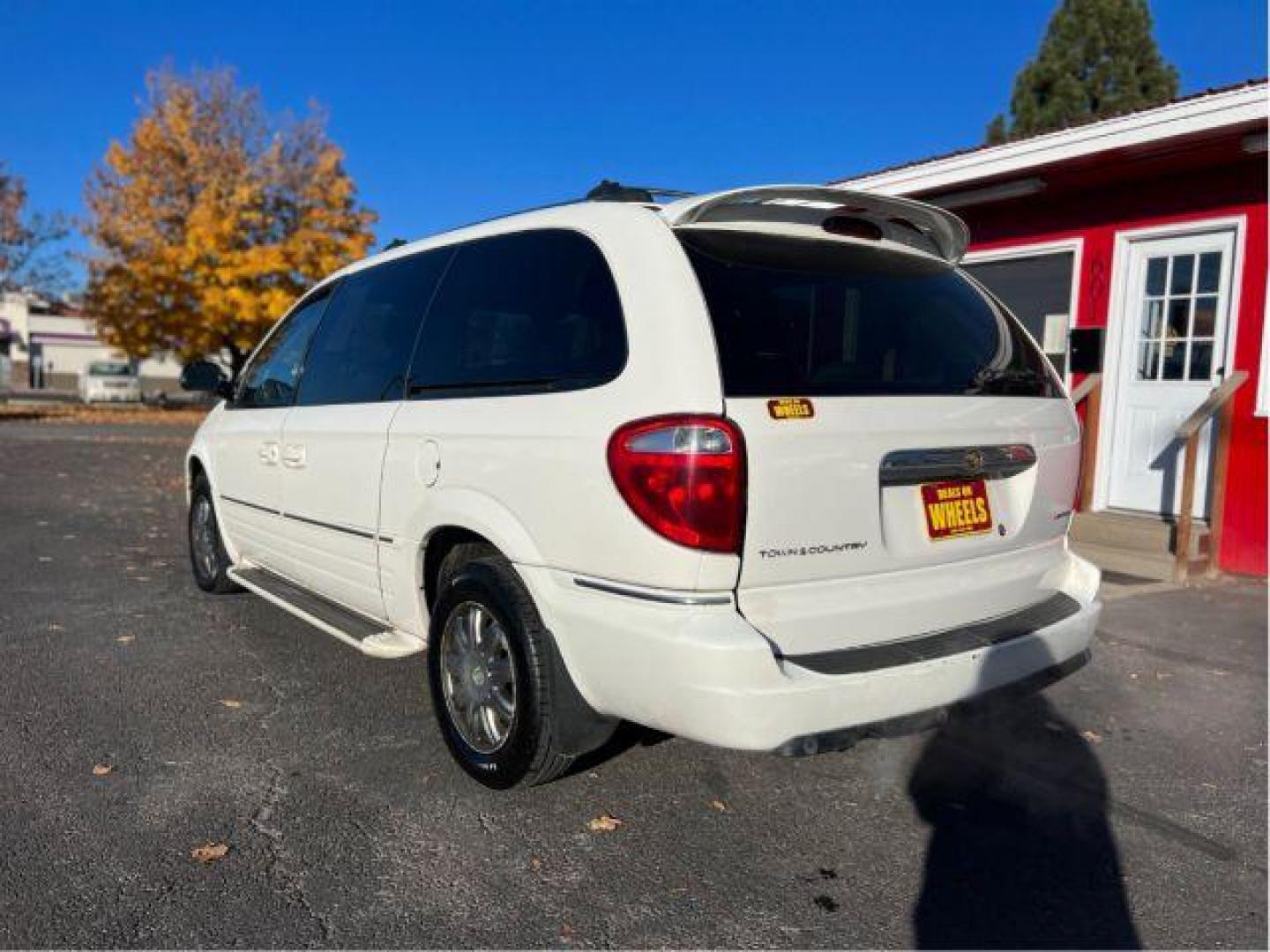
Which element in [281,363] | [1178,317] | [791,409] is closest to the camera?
[791,409]

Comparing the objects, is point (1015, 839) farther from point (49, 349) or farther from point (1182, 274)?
point (49, 349)

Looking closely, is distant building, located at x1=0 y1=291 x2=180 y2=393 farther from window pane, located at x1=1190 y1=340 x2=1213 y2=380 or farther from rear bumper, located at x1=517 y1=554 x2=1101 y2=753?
rear bumper, located at x1=517 y1=554 x2=1101 y2=753

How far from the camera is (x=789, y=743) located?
246 cm

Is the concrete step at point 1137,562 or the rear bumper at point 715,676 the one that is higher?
the rear bumper at point 715,676

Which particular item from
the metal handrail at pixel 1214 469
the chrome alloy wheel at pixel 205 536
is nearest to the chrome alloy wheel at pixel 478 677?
the chrome alloy wheel at pixel 205 536

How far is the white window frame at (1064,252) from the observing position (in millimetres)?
8086

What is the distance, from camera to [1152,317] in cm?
758

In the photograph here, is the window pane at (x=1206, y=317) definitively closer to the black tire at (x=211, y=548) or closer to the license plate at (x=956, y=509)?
the license plate at (x=956, y=509)

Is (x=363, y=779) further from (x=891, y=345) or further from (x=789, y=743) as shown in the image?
(x=891, y=345)

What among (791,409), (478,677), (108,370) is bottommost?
(478,677)

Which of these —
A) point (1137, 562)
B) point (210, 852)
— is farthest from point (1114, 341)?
point (210, 852)

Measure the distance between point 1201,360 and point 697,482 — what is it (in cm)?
642

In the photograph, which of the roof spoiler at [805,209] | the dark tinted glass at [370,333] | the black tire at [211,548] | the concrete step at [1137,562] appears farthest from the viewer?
the concrete step at [1137,562]

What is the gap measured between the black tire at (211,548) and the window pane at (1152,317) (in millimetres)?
6922
